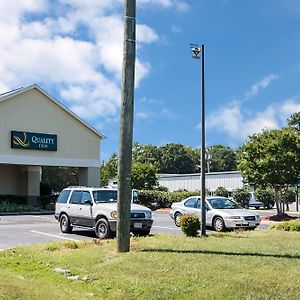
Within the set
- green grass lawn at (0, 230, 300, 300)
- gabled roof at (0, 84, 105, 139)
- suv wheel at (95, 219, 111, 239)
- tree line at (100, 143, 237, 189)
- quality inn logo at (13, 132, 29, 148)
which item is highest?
tree line at (100, 143, 237, 189)

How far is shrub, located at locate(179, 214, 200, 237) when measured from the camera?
48.7ft

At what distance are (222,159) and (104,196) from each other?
332 feet

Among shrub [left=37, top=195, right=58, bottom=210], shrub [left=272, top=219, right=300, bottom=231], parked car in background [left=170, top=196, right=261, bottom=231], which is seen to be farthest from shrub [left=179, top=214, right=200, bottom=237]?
shrub [left=37, top=195, right=58, bottom=210]

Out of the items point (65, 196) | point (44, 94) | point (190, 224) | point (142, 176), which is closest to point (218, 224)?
point (190, 224)

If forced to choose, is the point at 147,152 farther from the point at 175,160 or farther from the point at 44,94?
the point at 44,94

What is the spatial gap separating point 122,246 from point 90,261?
4.13 ft

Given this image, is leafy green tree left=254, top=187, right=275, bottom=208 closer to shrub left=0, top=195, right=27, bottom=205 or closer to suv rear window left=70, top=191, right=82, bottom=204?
shrub left=0, top=195, right=27, bottom=205

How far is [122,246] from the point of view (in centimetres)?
1127

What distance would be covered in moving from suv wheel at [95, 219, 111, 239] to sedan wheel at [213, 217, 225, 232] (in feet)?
17.5

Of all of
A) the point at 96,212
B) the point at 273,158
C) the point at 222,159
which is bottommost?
the point at 96,212

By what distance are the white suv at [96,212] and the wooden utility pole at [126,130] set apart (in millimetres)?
4427

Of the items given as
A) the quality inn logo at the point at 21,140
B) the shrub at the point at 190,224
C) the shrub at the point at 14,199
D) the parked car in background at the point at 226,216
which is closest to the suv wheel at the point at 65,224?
the parked car in background at the point at 226,216

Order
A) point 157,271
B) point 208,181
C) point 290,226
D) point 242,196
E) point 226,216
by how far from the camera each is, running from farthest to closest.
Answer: point 208,181, point 242,196, point 226,216, point 290,226, point 157,271

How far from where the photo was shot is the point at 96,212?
16688mm
